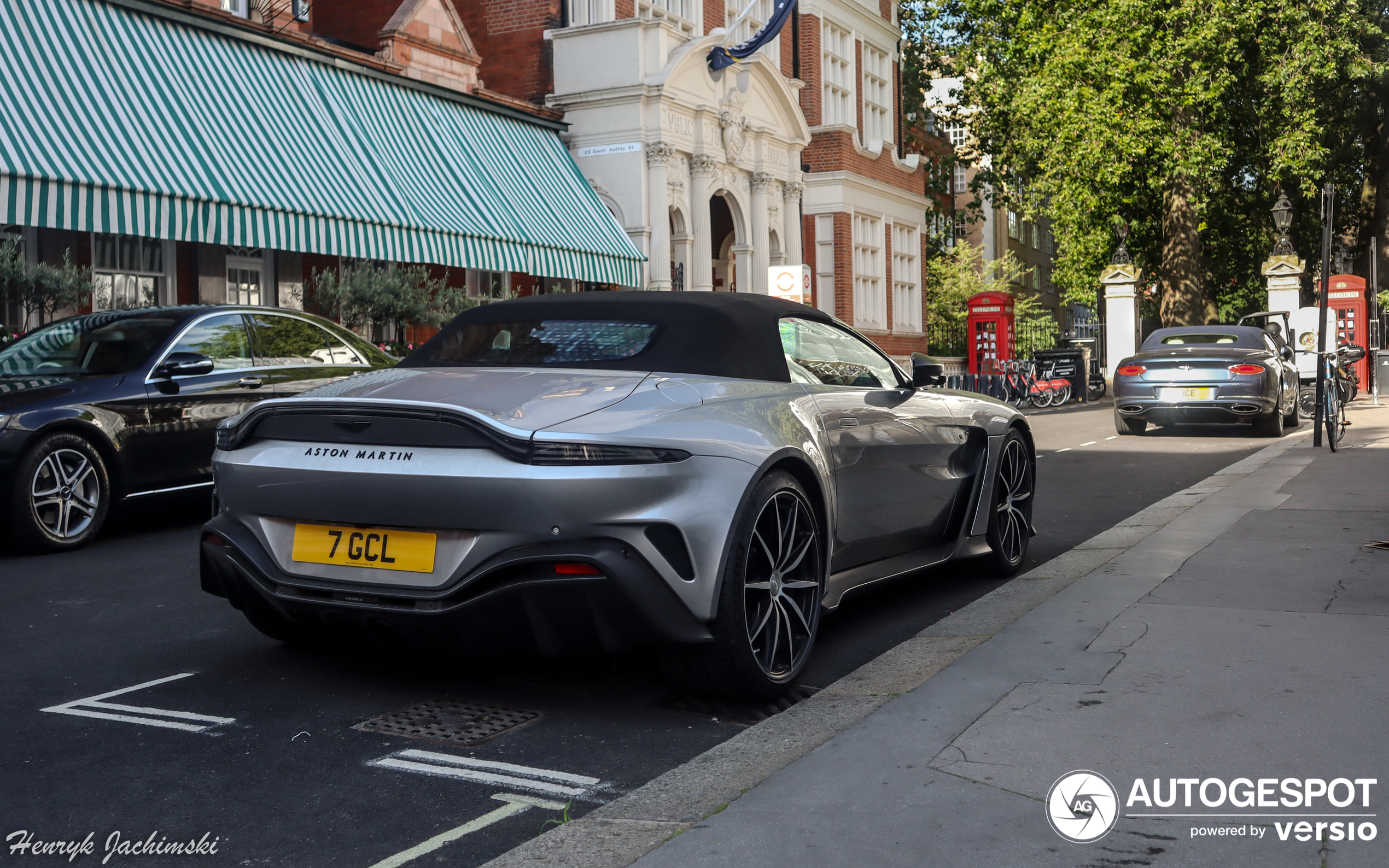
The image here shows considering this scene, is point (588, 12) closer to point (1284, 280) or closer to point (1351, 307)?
point (1284, 280)

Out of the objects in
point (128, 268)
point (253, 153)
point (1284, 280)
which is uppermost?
point (253, 153)

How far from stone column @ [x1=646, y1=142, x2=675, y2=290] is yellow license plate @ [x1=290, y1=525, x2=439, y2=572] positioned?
715 inches

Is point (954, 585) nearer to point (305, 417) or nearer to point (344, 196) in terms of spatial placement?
point (305, 417)

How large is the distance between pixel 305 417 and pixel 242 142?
38.2ft

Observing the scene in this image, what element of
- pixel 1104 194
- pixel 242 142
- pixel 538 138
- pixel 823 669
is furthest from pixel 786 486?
pixel 1104 194

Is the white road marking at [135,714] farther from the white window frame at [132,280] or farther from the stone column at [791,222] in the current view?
the stone column at [791,222]

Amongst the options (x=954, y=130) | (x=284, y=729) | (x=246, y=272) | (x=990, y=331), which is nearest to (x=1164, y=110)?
(x=990, y=331)

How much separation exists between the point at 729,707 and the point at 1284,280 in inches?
1090

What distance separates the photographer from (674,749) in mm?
3936

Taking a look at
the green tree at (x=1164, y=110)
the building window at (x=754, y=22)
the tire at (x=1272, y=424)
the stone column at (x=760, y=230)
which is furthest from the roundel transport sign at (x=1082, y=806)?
the green tree at (x=1164, y=110)

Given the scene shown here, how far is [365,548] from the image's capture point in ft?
13.5

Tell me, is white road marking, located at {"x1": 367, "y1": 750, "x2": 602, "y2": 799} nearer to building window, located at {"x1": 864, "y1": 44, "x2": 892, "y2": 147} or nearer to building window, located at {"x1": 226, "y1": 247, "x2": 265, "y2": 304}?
building window, located at {"x1": 226, "y1": 247, "x2": 265, "y2": 304}

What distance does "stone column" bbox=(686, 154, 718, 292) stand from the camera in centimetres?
2361

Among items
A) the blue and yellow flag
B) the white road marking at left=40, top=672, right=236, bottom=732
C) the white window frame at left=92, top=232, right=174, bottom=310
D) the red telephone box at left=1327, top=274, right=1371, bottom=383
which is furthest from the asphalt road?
the red telephone box at left=1327, top=274, right=1371, bottom=383
